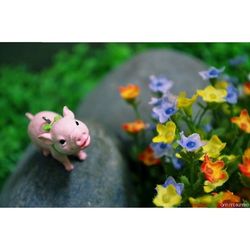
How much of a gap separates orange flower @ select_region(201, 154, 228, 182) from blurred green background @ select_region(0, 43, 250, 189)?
1.16 m

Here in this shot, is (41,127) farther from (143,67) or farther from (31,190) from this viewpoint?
(143,67)

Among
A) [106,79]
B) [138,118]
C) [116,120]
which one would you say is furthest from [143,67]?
[138,118]

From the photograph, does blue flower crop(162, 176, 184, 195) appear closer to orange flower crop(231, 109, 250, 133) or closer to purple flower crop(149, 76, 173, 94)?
orange flower crop(231, 109, 250, 133)

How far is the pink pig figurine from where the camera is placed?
4.58ft

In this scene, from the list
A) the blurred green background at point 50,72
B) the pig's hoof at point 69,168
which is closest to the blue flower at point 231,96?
the pig's hoof at point 69,168

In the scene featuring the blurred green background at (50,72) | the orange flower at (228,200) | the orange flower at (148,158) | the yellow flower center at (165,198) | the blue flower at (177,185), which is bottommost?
the blurred green background at (50,72)

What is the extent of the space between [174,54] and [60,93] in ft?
2.15

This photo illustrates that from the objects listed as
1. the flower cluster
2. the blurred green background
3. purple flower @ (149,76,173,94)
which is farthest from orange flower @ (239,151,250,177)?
the blurred green background

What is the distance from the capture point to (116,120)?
6.72 feet

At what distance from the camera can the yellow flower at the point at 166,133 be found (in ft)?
4.61

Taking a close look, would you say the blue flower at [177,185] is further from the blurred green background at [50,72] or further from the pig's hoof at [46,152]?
the blurred green background at [50,72]

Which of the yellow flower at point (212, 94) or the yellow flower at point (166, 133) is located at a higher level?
the yellow flower at point (212, 94)

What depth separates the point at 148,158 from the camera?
1765mm

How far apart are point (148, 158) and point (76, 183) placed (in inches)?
11.8
